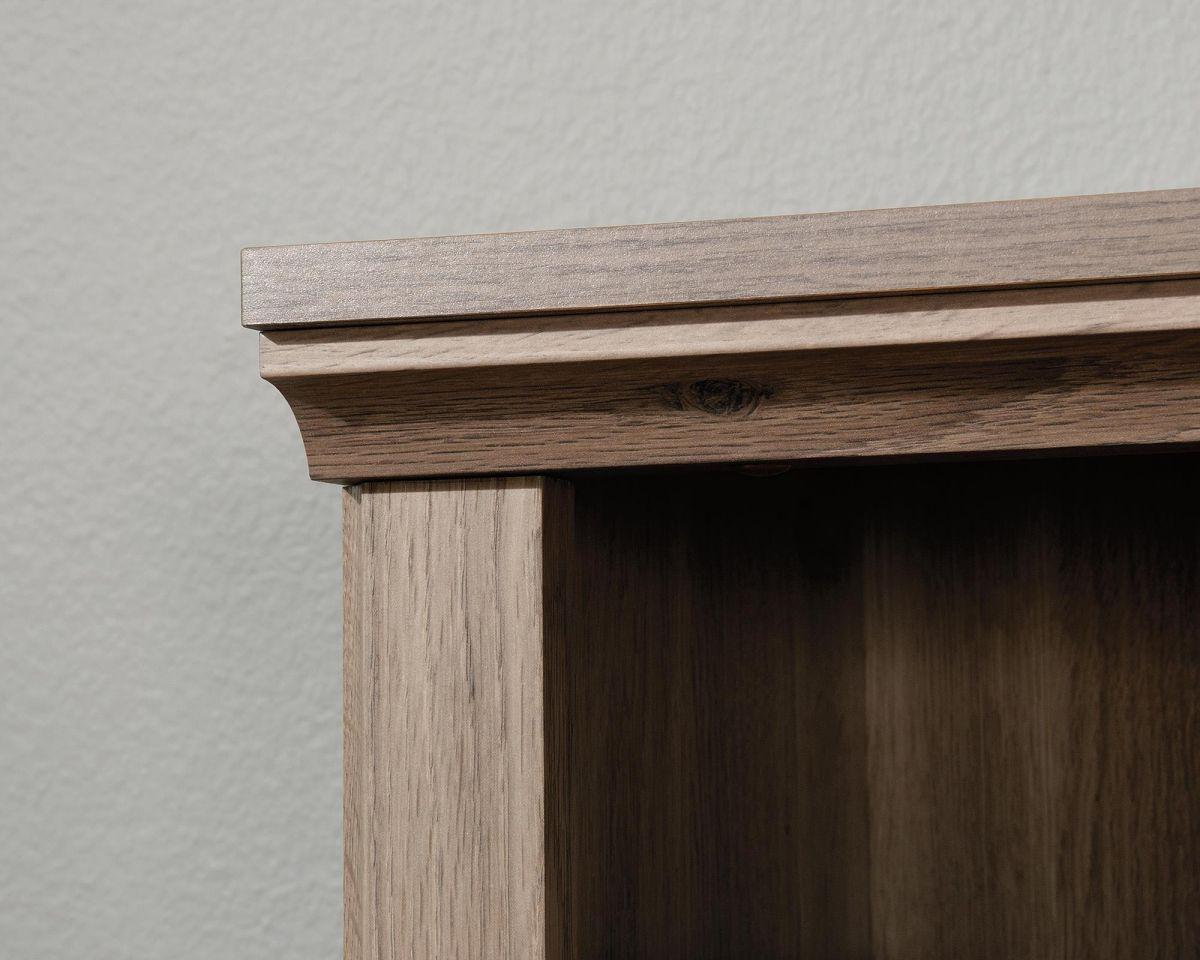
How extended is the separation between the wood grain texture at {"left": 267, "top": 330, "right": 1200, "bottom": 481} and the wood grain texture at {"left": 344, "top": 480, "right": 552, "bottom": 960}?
0.7 inches

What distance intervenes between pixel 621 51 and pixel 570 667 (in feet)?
1.23

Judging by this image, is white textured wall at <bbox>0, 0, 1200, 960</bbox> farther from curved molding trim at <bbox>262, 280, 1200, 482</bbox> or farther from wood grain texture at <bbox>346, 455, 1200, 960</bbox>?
curved molding trim at <bbox>262, 280, 1200, 482</bbox>

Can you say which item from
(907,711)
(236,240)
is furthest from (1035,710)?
(236,240)

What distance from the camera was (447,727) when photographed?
33cm

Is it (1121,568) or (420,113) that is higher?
(420,113)

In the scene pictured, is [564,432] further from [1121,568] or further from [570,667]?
[1121,568]

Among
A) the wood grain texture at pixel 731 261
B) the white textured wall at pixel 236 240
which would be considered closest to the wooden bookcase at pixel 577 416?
the wood grain texture at pixel 731 261

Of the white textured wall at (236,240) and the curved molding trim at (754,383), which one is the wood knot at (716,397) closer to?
the curved molding trim at (754,383)

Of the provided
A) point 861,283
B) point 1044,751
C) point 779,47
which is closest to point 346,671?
point 861,283

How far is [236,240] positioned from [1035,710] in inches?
18.7

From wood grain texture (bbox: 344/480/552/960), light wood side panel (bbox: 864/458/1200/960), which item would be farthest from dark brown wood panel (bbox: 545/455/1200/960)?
wood grain texture (bbox: 344/480/552/960)

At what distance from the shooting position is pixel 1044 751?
49cm

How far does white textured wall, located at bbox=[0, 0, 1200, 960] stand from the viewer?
59 cm

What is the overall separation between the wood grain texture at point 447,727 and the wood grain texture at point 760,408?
17mm
